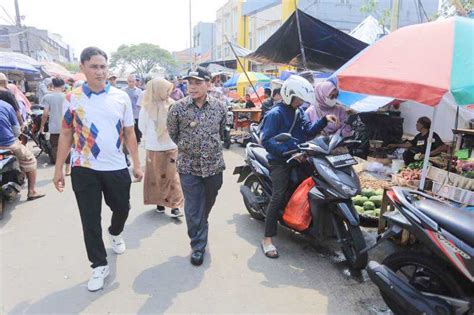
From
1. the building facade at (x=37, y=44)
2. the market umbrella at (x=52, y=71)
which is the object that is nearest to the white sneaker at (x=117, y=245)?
the market umbrella at (x=52, y=71)

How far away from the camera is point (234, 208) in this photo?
523 centimetres

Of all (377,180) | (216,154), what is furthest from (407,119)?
(216,154)

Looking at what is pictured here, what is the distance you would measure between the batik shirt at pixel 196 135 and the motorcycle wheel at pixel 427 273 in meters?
1.79

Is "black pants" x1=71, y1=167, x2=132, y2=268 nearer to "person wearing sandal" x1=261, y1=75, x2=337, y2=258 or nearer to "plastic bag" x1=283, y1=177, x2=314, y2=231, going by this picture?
"person wearing sandal" x1=261, y1=75, x2=337, y2=258

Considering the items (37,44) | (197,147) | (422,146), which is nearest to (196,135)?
(197,147)

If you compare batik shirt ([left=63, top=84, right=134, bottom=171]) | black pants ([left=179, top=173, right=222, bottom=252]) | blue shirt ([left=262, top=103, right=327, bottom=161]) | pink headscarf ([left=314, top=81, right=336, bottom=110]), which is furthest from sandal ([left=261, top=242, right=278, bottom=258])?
pink headscarf ([left=314, top=81, right=336, bottom=110])

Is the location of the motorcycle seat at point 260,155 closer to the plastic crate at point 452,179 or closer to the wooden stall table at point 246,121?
the plastic crate at point 452,179

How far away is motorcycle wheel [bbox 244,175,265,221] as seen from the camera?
4.62 m

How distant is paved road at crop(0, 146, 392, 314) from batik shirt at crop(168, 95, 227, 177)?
3.12 feet

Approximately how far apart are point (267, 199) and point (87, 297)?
221 centimetres

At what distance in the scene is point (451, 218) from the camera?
7.58ft

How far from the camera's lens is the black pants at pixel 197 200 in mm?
3535

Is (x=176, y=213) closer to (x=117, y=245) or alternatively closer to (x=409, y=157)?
(x=117, y=245)

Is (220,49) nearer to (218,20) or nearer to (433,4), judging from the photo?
(218,20)
